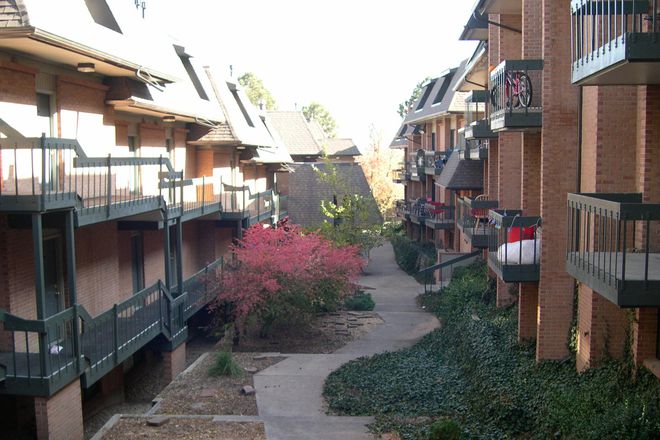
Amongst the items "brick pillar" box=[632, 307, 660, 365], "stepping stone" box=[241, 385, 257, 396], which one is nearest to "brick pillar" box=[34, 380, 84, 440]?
"stepping stone" box=[241, 385, 257, 396]

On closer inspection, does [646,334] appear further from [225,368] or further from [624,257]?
[225,368]

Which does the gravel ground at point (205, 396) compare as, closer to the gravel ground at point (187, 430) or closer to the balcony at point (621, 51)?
the gravel ground at point (187, 430)

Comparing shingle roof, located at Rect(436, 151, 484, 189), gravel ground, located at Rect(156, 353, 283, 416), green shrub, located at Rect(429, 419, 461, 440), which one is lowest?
gravel ground, located at Rect(156, 353, 283, 416)

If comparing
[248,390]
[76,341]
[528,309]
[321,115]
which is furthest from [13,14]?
[321,115]

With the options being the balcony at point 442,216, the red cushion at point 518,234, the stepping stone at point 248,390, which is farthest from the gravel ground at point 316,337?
the balcony at point 442,216

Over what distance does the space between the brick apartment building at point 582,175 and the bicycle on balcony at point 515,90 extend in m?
0.03

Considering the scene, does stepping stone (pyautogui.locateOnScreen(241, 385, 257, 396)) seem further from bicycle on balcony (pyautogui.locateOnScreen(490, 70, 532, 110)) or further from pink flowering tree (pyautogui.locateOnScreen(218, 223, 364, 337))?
bicycle on balcony (pyautogui.locateOnScreen(490, 70, 532, 110))

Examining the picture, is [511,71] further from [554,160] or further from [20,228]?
[20,228]

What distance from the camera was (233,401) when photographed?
14922 mm

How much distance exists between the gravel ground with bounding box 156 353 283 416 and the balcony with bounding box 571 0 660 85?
8917 millimetres

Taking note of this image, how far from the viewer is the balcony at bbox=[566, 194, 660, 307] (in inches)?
304

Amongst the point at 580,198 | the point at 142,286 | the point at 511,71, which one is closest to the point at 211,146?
the point at 142,286

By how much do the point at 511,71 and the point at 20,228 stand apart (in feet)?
32.0

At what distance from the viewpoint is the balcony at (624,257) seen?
25.3ft
